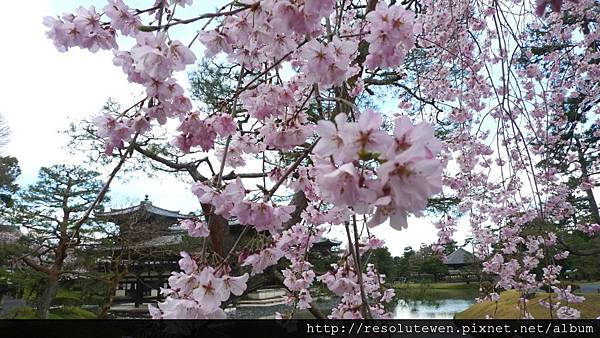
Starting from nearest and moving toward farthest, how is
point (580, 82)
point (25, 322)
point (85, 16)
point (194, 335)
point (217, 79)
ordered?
point (194, 335) → point (85, 16) → point (580, 82) → point (217, 79) → point (25, 322)

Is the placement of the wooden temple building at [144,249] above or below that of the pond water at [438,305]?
above

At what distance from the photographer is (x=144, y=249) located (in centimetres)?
706

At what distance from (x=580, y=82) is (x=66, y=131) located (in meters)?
7.21

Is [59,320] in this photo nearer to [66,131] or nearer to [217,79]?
[66,131]

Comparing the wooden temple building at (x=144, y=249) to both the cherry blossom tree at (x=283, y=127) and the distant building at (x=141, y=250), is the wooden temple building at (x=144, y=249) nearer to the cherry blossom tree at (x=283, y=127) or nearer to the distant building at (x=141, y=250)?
the distant building at (x=141, y=250)

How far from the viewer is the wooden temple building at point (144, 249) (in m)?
6.99

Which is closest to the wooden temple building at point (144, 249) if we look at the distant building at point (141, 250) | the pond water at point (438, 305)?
the distant building at point (141, 250)

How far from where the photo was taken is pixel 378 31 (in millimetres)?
1134

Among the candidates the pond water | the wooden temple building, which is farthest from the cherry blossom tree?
the pond water

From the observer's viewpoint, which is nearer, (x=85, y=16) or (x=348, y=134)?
(x=348, y=134)

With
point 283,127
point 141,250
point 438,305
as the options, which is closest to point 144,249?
point 141,250

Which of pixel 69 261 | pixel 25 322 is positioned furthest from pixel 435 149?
pixel 69 261

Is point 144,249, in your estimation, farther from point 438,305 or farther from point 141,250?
point 438,305

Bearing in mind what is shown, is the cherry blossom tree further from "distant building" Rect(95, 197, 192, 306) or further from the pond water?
the pond water
